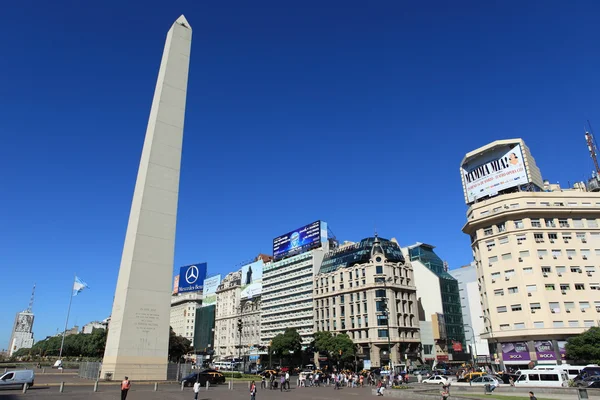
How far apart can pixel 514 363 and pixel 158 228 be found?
155 ft

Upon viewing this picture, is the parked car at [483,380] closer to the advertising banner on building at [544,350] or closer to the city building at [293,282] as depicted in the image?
the advertising banner on building at [544,350]

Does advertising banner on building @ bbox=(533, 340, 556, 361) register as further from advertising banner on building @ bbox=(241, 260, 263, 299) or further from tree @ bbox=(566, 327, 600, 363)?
advertising banner on building @ bbox=(241, 260, 263, 299)

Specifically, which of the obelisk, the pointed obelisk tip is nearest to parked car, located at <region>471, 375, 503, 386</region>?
the obelisk

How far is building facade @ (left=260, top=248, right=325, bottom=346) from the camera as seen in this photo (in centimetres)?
9331

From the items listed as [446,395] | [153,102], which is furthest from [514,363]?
[153,102]

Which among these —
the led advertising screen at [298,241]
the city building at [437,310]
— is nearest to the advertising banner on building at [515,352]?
the city building at [437,310]

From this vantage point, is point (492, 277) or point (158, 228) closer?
point (158, 228)

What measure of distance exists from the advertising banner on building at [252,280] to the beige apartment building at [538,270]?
214ft

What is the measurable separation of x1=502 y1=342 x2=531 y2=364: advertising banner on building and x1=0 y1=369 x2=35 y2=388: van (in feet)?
173

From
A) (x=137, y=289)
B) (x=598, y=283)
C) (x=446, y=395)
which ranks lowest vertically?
(x=446, y=395)

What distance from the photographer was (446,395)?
69.2ft

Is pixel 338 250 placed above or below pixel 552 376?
above

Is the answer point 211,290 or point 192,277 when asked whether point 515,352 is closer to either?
point 192,277

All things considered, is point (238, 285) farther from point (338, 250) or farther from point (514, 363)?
point (514, 363)
